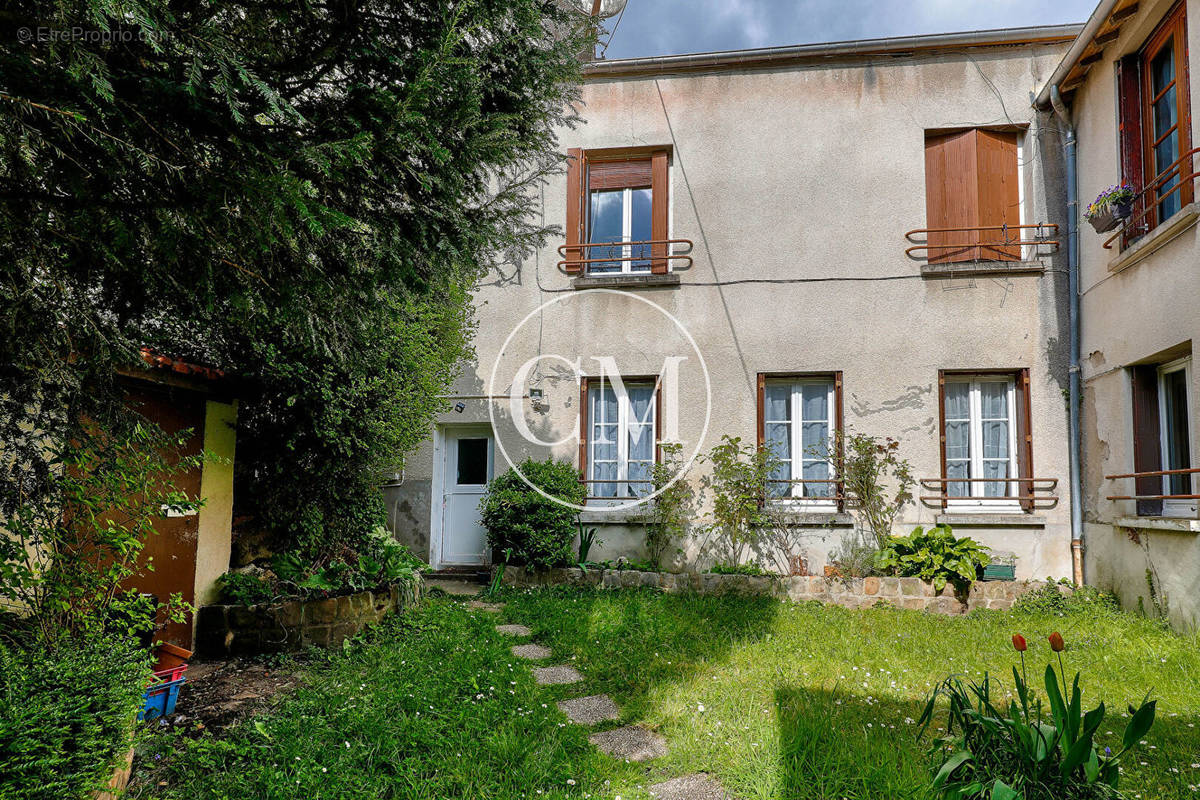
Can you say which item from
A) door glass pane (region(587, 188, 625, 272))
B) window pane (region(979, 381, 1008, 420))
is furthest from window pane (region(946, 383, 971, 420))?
door glass pane (region(587, 188, 625, 272))

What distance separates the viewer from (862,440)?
7645 mm

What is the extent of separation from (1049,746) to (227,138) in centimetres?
377

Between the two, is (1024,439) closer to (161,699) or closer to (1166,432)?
(1166,432)

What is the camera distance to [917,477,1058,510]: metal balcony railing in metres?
7.32

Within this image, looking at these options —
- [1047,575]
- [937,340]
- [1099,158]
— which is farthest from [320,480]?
[1099,158]

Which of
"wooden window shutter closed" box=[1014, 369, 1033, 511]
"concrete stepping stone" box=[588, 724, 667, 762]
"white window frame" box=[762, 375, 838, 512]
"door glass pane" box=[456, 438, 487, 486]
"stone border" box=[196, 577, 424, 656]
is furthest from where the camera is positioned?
"door glass pane" box=[456, 438, 487, 486]

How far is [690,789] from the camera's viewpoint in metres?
3.06

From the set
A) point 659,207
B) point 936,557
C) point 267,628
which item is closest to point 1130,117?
point 936,557

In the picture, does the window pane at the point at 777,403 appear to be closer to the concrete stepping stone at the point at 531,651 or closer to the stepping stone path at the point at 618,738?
the concrete stepping stone at the point at 531,651

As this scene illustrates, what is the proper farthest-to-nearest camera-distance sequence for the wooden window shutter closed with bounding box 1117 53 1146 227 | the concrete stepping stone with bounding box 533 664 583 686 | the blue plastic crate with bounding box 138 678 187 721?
the wooden window shutter closed with bounding box 1117 53 1146 227
the concrete stepping stone with bounding box 533 664 583 686
the blue plastic crate with bounding box 138 678 187 721

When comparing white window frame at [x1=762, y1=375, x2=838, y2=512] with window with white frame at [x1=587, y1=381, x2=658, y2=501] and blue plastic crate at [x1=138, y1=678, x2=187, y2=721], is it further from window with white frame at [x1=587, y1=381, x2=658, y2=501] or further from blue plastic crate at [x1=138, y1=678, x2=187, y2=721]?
blue plastic crate at [x1=138, y1=678, x2=187, y2=721]

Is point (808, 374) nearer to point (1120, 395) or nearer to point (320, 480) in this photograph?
point (1120, 395)

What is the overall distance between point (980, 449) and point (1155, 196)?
294 centimetres

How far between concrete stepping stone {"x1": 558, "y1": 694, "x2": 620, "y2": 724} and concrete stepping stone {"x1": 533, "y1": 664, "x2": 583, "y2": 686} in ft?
1.14
